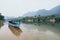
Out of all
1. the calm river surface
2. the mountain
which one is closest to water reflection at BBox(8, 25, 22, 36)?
the calm river surface

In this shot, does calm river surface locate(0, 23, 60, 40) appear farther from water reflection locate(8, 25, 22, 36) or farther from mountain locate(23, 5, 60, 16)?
mountain locate(23, 5, 60, 16)

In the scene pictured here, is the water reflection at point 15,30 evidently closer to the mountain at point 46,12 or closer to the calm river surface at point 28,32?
the calm river surface at point 28,32

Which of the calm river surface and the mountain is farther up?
the mountain

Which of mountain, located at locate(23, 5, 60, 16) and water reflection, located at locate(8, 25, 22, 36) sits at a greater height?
mountain, located at locate(23, 5, 60, 16)

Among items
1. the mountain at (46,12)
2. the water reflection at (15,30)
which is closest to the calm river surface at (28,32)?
the water reflection at (15,30)

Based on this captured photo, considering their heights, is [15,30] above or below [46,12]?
below

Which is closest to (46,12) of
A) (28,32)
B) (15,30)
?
(28,32)

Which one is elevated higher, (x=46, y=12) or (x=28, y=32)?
(x=46, y=12)

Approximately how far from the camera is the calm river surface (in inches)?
89.2

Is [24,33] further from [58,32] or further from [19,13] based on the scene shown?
[58,32]

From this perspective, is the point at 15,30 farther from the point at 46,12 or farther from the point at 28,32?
the point at 46,12

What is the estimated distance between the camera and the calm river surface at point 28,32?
7.43 ft

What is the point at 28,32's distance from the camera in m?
2.32

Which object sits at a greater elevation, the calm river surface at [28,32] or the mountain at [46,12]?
the mountain at [46,12]
